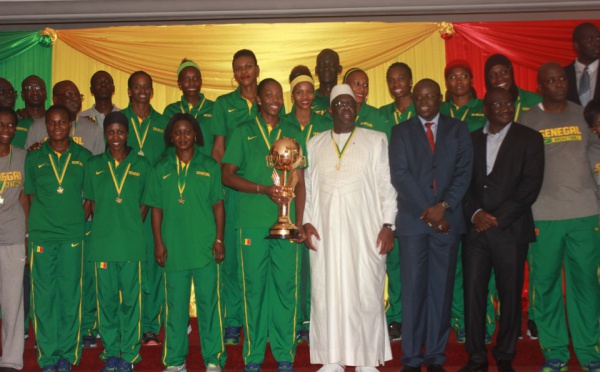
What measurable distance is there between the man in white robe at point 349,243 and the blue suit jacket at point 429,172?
0.10 m

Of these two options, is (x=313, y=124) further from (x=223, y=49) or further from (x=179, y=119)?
(x=223, y=49)

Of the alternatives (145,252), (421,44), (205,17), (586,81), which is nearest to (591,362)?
(586,81)

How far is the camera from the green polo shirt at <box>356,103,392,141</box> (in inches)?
244

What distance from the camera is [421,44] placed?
9.05 m

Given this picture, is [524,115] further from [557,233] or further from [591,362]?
[591,362]

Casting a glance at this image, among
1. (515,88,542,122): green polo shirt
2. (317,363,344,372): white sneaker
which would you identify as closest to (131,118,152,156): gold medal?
(317,363,344,372): white sneaker

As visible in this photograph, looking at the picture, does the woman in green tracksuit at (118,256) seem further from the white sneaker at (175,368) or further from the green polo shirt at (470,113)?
the green polo shirt at (470,113)

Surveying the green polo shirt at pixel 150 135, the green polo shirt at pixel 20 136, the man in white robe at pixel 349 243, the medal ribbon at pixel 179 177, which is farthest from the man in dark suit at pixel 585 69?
the green polo shirt at pixel 20 136

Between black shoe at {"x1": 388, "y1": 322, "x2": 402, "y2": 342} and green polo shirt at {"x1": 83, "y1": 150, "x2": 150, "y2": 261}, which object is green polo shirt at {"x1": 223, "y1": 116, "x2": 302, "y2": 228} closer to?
green polo shirt at {"x1": 83, "y1": 150, "x2": 150, "y2": 261}

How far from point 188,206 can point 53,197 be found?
3.82 feet

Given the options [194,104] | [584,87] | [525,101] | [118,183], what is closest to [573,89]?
[584,87]

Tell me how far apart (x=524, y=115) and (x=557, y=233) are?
106 centimetres

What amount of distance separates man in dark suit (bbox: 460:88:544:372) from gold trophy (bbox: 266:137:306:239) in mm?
1420

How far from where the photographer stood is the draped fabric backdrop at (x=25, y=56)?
346 inches
